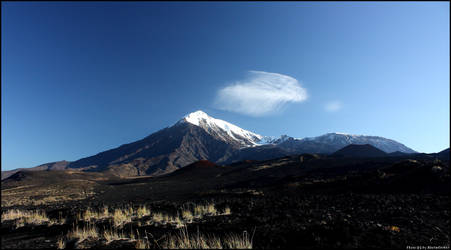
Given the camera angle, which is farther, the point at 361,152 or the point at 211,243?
the point at 361,152

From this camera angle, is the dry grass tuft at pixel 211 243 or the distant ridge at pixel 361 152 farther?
the distant ridge at pixel 361 152

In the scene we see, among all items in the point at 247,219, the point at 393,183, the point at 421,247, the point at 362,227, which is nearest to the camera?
the point at 421,247

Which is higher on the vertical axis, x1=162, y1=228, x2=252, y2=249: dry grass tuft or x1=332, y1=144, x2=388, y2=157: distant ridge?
x1=162, y1=228, x2=252, y2=249: dry grass tuft

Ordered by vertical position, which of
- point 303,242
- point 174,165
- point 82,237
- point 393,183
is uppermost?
point 303,242

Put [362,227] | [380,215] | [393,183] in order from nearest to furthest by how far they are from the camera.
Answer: [362,227] < [380,215] < [393,183]

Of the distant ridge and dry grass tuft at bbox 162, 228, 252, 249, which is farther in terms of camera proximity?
the distant ridge

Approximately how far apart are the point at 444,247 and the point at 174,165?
194 meters

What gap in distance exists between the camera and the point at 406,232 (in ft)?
21.6

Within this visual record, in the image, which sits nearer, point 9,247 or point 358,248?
point 358,248

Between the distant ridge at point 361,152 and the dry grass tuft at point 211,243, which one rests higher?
the dry grass tuft at point 211,243

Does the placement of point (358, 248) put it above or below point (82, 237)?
above

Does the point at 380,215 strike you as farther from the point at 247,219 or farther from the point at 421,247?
the point at 247,219

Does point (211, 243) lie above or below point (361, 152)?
above

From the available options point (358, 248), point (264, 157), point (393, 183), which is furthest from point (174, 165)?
point (358, 248)
